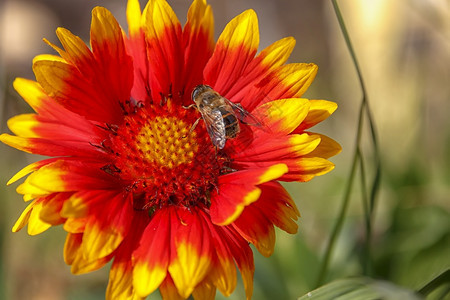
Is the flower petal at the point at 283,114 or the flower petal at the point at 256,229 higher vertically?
the flower petal at the point at 283,114

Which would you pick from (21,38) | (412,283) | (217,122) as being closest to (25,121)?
(217,122)

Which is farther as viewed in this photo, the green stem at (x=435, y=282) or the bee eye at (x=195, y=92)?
the bee eye at (x=195, y=92)

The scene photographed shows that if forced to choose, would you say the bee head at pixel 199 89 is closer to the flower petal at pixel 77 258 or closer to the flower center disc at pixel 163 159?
the flower center disc at pixel 163 159

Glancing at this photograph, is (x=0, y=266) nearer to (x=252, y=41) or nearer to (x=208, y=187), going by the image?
(x=208, y=187)

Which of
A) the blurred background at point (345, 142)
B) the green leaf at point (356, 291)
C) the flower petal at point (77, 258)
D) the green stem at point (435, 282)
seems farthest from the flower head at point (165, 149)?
the blurred background at point (345, 142)

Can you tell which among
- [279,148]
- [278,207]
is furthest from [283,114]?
[278,207]

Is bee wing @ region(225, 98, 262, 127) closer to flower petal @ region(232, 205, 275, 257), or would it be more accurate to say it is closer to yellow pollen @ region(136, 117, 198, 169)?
yellow pollen @ region(136, 117, 198, 169)

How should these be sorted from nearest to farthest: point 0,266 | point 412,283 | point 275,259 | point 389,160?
point 0,266, point 412,283, point 275,259, point 389,160

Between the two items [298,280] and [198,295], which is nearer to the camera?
[198,295]

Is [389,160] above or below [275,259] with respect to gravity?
above
